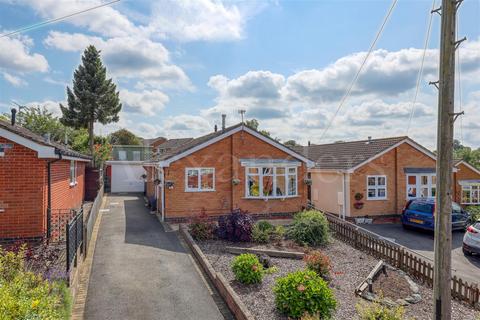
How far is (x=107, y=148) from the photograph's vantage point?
33.5 metres

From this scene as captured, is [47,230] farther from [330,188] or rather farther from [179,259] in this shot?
[330,188]

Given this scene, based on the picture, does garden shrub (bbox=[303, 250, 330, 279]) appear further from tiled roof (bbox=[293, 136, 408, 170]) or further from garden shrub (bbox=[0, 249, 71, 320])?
tiled roof (bbox=[293, 136, 408, 170])

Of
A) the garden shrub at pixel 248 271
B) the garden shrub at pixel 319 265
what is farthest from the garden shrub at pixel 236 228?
the garden shrub at pixel 248 271

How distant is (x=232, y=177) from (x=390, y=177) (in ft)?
34.1

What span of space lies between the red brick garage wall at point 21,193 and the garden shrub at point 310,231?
8899mm

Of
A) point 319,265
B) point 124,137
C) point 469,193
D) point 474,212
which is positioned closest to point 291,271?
point 319,265

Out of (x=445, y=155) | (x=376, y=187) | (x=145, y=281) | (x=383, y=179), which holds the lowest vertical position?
(x=145, y=281)

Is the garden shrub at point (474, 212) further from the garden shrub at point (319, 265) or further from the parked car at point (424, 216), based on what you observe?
the garden shrub at point (319, 265)

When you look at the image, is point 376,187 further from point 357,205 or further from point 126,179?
point 126,179

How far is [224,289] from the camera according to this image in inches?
288

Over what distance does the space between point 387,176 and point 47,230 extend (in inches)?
718

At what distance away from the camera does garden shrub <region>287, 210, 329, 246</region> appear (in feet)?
40.6

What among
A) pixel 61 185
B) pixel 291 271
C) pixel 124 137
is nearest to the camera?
pixel 291 271

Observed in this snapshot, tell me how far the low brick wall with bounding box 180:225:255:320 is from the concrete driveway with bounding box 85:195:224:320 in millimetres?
263
